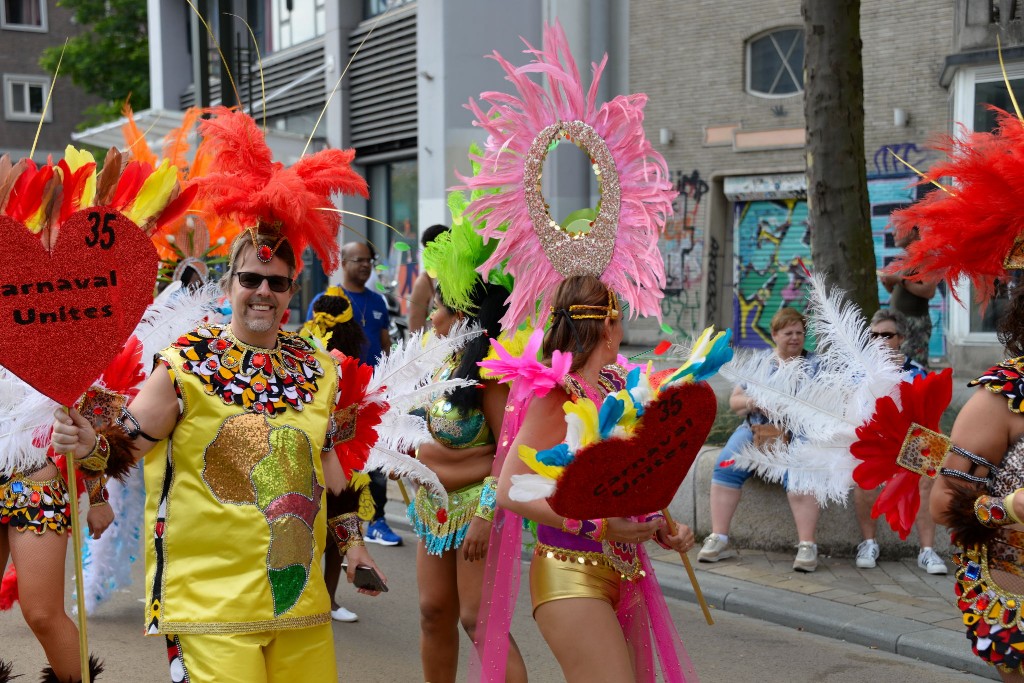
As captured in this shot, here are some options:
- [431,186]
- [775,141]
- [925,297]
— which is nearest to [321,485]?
[925,297]

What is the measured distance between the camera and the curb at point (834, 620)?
528cm

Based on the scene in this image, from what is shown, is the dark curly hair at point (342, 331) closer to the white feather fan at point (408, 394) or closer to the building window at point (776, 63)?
the white feather fan at point (408, 394)

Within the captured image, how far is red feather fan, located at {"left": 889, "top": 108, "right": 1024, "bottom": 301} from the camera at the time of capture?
3.04 meters

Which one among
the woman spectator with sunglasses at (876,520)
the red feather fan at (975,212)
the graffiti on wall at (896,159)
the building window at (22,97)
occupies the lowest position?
the woman spectator with sunglasses at (876,520)

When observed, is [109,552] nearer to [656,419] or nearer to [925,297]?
[656,419]

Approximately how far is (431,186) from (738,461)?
1531 centimetres

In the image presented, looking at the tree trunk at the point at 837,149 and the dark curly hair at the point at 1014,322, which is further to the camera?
the tree trunk at the point at 837,149

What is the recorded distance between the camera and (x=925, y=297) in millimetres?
7730

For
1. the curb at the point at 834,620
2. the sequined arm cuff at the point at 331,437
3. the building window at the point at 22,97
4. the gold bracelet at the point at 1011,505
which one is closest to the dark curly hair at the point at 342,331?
the curb at the point at 834,620

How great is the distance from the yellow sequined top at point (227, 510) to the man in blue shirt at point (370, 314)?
4365 millimetres

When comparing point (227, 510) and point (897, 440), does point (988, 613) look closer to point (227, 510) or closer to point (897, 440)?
point (897, 440)

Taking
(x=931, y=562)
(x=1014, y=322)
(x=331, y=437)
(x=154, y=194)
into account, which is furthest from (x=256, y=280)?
(x=931, y=562)

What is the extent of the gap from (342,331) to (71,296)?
3.34m

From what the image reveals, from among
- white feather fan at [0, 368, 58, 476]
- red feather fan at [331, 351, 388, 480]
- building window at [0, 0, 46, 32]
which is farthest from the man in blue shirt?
building window at [0, 0, 46, 32]
